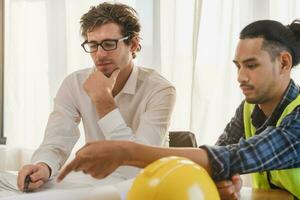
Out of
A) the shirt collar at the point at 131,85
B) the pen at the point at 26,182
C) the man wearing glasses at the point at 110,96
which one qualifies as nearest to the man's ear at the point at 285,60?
the man wearing glasses at the point at 110,96

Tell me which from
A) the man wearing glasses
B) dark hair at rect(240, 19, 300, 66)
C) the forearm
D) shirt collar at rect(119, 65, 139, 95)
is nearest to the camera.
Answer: the forearm

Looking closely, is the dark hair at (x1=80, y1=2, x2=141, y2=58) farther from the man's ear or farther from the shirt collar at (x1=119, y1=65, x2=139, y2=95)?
the man's ear

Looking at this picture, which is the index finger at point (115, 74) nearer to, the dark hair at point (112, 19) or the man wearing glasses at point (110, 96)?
the man wearing glasses at point (110, 96)

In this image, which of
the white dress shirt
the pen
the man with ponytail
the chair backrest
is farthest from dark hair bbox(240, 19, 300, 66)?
the pen

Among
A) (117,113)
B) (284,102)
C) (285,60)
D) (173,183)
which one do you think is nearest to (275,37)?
(285,60)

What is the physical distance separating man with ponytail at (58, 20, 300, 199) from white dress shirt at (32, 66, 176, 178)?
0.25 m

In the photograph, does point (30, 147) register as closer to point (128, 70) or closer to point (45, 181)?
point (128, 70)

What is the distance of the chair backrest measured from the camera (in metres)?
1.80

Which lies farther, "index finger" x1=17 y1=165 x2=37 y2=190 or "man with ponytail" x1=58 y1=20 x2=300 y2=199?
"index finger" x1=17 y1=165 x2=37 y2=190

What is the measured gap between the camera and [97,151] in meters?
0.79

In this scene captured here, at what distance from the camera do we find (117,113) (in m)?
1.57

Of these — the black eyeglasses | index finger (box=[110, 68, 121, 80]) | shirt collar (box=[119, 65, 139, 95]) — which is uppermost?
the black eyeglasses

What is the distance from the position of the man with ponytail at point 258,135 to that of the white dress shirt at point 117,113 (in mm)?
253

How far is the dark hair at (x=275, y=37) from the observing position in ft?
4.27
